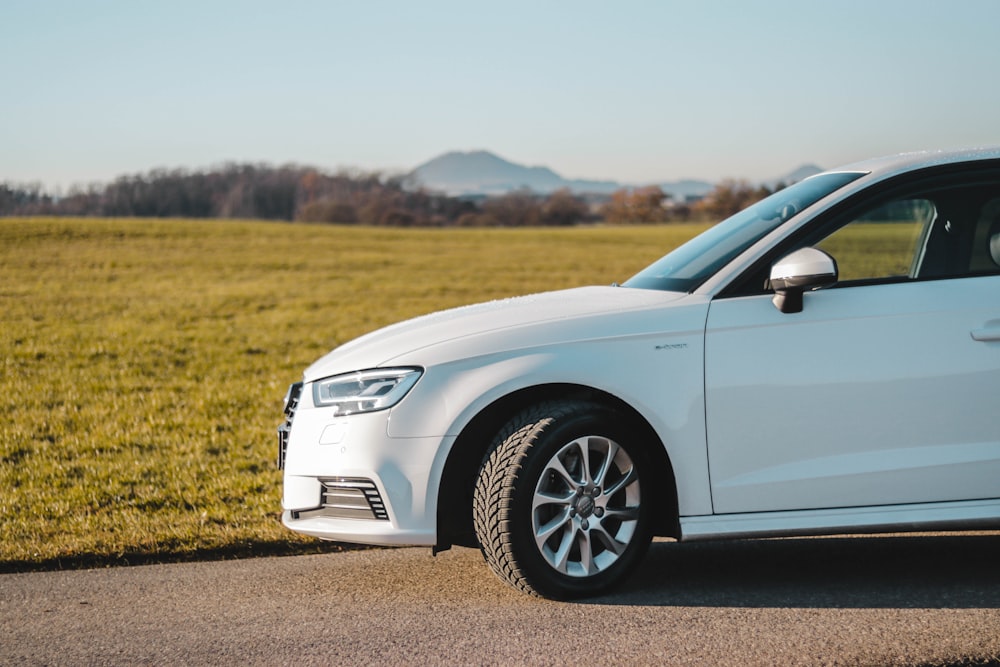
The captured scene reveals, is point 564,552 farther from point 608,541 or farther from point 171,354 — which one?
point 171,354

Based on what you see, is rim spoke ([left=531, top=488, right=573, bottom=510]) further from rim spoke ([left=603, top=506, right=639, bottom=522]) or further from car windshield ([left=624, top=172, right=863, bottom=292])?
car windshield ([left=624, top=172, right=863, bottom=292])

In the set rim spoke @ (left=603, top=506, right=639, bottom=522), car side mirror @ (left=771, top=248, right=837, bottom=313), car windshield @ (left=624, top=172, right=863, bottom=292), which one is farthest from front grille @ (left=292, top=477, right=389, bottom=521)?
car side mirror @ (left=771, top=248, right=837, bottom=313)

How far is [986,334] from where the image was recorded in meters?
4.82

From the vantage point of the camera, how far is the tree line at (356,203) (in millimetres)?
55844

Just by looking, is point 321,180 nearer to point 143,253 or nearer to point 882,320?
point 143,253

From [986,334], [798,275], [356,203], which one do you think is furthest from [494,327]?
[356,203]

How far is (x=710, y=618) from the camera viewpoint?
15.0 ft

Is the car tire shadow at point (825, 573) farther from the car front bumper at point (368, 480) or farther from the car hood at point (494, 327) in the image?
the car hood at point (494, 327)

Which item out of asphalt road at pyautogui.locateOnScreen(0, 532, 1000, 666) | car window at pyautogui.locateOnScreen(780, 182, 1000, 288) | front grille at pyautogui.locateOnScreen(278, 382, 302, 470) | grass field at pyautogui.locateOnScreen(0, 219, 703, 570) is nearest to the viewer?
asphalt road at pyautogui.locateOnScreen(0, 532, 1000, 666)

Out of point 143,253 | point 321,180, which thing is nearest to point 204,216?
point 321,180

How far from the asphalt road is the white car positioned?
1.02 ft

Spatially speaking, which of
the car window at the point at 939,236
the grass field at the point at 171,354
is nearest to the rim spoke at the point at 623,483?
the car window at the point at 939,236

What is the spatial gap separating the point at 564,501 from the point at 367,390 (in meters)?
0.92

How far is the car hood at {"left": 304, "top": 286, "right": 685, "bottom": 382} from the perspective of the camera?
189 inches
